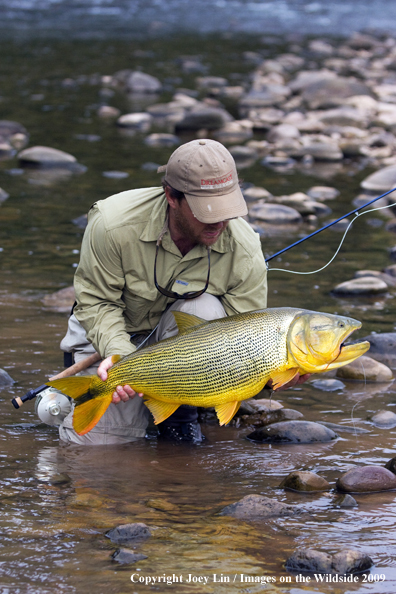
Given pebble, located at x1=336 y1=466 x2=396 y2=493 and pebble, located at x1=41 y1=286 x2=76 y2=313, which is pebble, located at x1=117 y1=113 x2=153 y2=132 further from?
pebble, located at x1=336 y1=466 x2=396 y2=493

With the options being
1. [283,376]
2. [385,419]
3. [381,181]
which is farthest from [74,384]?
[381,181]

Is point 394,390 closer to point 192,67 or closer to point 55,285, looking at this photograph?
point 55,285

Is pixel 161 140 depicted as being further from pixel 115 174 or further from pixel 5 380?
pixel 5 380

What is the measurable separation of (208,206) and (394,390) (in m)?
1.98

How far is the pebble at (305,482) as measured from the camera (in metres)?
3.65

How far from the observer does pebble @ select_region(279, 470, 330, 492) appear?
3.65m

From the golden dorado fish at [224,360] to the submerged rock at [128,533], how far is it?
616 millimetres

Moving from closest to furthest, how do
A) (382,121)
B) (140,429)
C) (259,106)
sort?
(140,429) < (382,121) < (259,106)

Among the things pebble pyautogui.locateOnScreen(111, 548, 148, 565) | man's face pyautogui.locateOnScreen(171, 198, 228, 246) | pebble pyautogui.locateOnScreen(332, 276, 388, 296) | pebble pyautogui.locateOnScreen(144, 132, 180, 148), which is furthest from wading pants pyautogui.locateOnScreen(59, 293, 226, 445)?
pebble pyautogui.locateOnScreen(144, 132, 180, 148)

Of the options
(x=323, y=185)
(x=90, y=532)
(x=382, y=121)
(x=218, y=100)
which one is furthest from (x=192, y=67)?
(x=90, y=532)

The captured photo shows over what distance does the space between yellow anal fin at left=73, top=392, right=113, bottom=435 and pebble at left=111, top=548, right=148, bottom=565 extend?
2.72 ft

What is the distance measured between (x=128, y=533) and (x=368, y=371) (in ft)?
7.93

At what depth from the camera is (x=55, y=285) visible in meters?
→ 6.53

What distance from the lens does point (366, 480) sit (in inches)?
143
